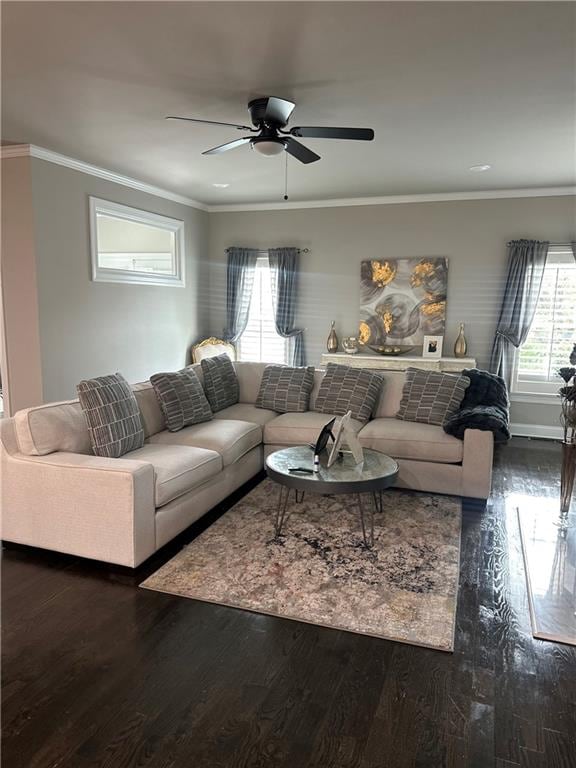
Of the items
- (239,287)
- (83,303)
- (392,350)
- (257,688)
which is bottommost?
(257,688)

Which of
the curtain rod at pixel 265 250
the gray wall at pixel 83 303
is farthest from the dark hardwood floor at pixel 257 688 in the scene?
the curtain rod at pixel 265 250

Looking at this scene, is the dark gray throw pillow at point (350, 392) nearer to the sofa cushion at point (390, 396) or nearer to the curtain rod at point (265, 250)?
the sofa cushion at point (390, 396)

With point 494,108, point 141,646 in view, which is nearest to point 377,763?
point 141,646

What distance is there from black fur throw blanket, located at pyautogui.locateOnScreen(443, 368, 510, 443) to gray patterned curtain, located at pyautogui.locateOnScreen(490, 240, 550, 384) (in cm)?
168

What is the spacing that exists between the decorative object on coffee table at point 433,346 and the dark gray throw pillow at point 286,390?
6.30 ft

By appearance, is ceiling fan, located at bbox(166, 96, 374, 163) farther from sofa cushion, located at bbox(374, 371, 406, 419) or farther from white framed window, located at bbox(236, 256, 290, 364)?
white framed window, located at bbox(236, 256, 290, 364)

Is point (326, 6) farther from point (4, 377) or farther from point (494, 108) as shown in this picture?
point (4, 377)

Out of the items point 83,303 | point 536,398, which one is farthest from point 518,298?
point 83,303

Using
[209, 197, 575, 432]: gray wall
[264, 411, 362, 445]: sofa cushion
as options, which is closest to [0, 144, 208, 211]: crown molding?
[209, 197, 575, 432]: gray wall

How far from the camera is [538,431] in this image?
6066 mm

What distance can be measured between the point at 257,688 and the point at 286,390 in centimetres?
306

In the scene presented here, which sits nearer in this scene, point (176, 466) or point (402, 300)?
point (176, 466)

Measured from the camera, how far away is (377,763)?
1.68m

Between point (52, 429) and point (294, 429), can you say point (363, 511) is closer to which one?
point (294, 429)
